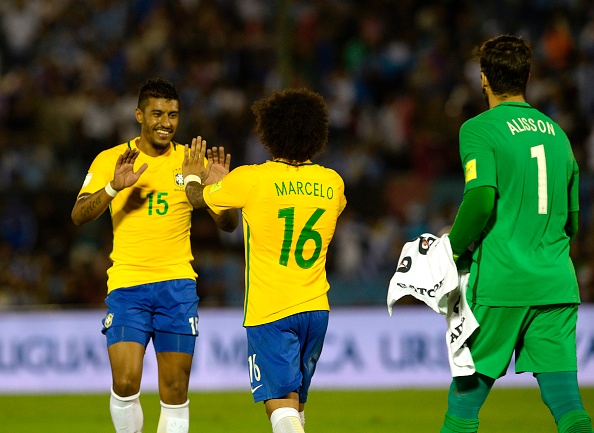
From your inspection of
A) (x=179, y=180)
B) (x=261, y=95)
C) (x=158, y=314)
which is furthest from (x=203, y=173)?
(x=261, y=95)

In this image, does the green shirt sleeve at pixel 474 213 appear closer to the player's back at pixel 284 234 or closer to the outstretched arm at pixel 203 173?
the player's back at pixel 284 234

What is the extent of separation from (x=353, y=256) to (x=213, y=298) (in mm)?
2033

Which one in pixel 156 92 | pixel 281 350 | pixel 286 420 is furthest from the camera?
pixel 156 92

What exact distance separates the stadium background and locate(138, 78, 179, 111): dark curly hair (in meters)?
5.85

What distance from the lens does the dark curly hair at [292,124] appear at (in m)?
5.70

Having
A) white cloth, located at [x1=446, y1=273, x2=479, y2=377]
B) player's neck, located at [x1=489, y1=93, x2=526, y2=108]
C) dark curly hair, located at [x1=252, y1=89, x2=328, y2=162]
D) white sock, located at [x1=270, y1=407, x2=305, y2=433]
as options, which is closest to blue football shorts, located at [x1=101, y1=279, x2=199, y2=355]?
white sock, located at [x1=270, y1=407, x2=305, y2=433]

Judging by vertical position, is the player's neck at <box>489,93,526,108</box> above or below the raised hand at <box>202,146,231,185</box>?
above

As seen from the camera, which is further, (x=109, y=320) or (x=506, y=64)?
(x=109, y=320)

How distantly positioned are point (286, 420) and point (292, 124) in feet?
5.20

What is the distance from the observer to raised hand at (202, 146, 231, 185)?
20.5 feet

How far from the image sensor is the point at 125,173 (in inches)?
258

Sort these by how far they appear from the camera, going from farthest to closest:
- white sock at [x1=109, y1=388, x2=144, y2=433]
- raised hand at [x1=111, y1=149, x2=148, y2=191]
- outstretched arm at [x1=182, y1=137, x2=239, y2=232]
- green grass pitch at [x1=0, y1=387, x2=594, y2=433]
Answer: green grass pitch at [x1=0, y1=387, x2=594, y2=433] → white sock at [x1=109, y1=388, x2=144, y2=433] → raised hand at [x1=111, y1=149, x2=148, y2=191] → outstretched arm at [x1=182, y1=137, x2=239, y2=232]

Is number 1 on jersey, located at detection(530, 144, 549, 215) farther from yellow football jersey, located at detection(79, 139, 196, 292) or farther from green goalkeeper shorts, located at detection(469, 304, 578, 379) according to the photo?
yellow football jersey, located at detection(79, 139, 196, 292)

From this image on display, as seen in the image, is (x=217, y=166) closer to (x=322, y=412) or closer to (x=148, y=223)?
(x=148, y=223)
